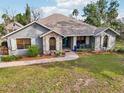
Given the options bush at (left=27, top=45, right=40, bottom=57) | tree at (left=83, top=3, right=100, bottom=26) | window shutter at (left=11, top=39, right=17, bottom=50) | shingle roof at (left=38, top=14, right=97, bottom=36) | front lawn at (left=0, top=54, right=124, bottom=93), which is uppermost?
tree at (left=83, top=3, right=100, bottom=26)

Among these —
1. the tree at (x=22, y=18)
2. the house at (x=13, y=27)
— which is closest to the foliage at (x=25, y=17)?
the tree at (x=22, y=18)

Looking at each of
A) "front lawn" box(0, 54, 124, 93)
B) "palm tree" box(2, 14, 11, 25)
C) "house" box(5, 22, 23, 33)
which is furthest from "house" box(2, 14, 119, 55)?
"palm tree" box(2, 14, 11, 25)

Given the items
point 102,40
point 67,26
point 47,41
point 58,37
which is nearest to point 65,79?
point 47,41

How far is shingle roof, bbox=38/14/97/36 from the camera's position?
2527cm

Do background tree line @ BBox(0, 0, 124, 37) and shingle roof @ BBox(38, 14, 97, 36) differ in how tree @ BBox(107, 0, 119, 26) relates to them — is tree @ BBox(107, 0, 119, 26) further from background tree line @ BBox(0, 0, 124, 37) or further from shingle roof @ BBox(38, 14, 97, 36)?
shingle roof @ BBox(38, 14, 97, 36)

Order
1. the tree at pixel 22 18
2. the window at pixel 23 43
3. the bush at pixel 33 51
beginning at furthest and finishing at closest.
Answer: the tree at pixel 22 18
the window at pixel 23 43
the bush at pixel 33 51

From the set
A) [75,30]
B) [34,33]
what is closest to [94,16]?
[75,30]

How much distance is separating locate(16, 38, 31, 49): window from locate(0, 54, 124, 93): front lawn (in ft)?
25.1

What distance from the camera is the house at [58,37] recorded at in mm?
22408

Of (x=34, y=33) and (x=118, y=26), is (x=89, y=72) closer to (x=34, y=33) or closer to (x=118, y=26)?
(x=34, y=33)

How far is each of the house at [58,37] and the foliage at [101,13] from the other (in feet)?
47.4

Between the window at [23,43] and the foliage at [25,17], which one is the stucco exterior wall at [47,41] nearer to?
the window at [23,43]

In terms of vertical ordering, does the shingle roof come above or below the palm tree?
below

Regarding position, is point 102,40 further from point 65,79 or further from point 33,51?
point 65,79
